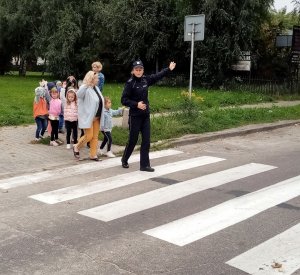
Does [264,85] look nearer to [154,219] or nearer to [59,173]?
[59,173]

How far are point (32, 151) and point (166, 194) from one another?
389 cm

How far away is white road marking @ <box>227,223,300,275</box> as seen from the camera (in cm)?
456

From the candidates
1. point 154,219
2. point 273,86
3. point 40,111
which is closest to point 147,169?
point 154,219

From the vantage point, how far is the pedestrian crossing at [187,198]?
16.4 ft

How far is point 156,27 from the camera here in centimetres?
3028

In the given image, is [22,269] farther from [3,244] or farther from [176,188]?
[176,188]

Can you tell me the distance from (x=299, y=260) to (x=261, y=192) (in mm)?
2521

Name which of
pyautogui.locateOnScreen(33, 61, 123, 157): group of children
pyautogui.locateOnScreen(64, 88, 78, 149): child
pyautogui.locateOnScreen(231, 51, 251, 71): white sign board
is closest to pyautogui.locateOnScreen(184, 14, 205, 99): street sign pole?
pyautogui.locateOnScreen(33, 61, 123, 157): group of children

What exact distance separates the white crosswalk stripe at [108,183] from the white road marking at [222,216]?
1686mm

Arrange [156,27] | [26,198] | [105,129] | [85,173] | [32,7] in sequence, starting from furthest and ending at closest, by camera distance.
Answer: [32,7]
[156,27]
[105,129]
[85,173]
[26,198]

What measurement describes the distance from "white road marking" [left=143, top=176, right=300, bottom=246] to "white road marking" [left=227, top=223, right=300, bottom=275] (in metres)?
0.62

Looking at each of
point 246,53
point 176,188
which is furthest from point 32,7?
point 176,188

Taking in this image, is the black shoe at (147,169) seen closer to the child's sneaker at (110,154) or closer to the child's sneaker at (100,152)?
the child's sneaker at (110,154)

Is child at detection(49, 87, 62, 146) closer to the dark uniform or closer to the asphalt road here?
the asphalt road
